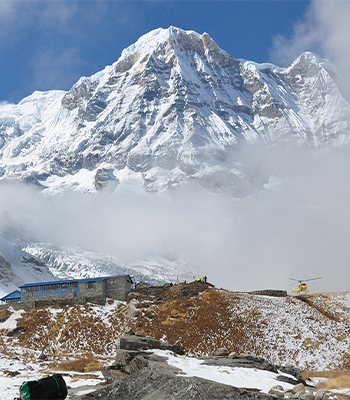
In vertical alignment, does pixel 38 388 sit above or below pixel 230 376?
above

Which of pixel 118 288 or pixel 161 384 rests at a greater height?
pixel 118 288

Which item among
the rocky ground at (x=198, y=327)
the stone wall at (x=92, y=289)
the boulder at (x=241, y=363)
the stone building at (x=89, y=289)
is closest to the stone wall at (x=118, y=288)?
the stone building at (x=89, y=289)

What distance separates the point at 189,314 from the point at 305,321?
1453 cm

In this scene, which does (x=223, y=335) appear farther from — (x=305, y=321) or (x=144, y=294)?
(x=144, y=294)

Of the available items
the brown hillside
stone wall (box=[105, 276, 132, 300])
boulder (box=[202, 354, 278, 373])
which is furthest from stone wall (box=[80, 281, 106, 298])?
boulder (box=[202, 354, 278, 373])

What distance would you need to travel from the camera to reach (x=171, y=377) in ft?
58.6

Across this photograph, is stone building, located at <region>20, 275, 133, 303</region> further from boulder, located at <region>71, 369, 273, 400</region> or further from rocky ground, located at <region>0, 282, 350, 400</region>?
boulder, located at <region>71, 369, 273, 400</region>

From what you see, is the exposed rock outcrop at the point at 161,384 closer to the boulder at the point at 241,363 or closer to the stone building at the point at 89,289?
the boulder at the point at 241,363

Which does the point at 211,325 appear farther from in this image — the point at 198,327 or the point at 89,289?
the point at 89,289

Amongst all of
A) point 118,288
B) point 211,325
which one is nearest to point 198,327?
point 211,325

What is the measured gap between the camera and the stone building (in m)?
63.8

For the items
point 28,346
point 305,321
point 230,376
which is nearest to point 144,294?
point 28,346

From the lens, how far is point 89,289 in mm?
64812

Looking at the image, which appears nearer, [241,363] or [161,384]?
[161,384]
